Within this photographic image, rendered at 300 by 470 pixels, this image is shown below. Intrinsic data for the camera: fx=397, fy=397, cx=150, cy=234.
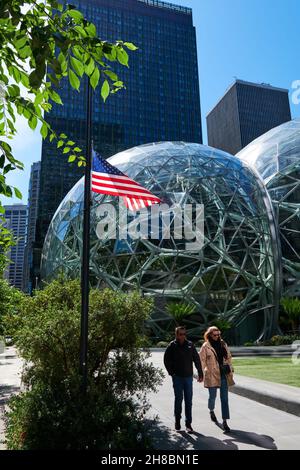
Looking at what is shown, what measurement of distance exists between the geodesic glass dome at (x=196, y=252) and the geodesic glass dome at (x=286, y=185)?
3681 mm

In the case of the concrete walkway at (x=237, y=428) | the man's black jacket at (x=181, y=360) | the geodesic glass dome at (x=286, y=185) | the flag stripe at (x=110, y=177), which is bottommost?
the concrete walkway at (x=237, y=428)

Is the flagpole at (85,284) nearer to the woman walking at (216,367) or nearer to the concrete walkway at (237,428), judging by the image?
the concrete walkway at (237,428)

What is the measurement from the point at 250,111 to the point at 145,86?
5055 cm

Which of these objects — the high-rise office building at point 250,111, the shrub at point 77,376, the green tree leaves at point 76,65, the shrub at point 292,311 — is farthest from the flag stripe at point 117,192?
the high-rise office building at point 250,111

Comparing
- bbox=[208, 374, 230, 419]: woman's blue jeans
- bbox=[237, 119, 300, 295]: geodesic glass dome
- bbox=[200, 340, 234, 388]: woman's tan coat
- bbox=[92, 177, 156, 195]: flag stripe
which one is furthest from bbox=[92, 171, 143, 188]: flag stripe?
bbox=[237, 119, 300, 295]: geodesic glass dome

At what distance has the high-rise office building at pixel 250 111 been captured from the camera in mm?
140750

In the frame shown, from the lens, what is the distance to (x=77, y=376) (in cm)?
646

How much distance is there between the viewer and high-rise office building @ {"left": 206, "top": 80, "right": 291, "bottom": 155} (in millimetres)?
140750

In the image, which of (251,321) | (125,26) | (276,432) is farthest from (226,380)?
(125,26)

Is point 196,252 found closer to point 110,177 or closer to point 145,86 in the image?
point 110,177

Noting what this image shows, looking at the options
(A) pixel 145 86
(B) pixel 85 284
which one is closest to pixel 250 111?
(A) pixel 145 86

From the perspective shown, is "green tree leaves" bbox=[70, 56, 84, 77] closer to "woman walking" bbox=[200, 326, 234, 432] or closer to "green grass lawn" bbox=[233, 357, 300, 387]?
"woman walking" bbox=[200, 326, 234, 432]

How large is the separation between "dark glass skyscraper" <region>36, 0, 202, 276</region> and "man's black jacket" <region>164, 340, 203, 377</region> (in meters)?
99.4
